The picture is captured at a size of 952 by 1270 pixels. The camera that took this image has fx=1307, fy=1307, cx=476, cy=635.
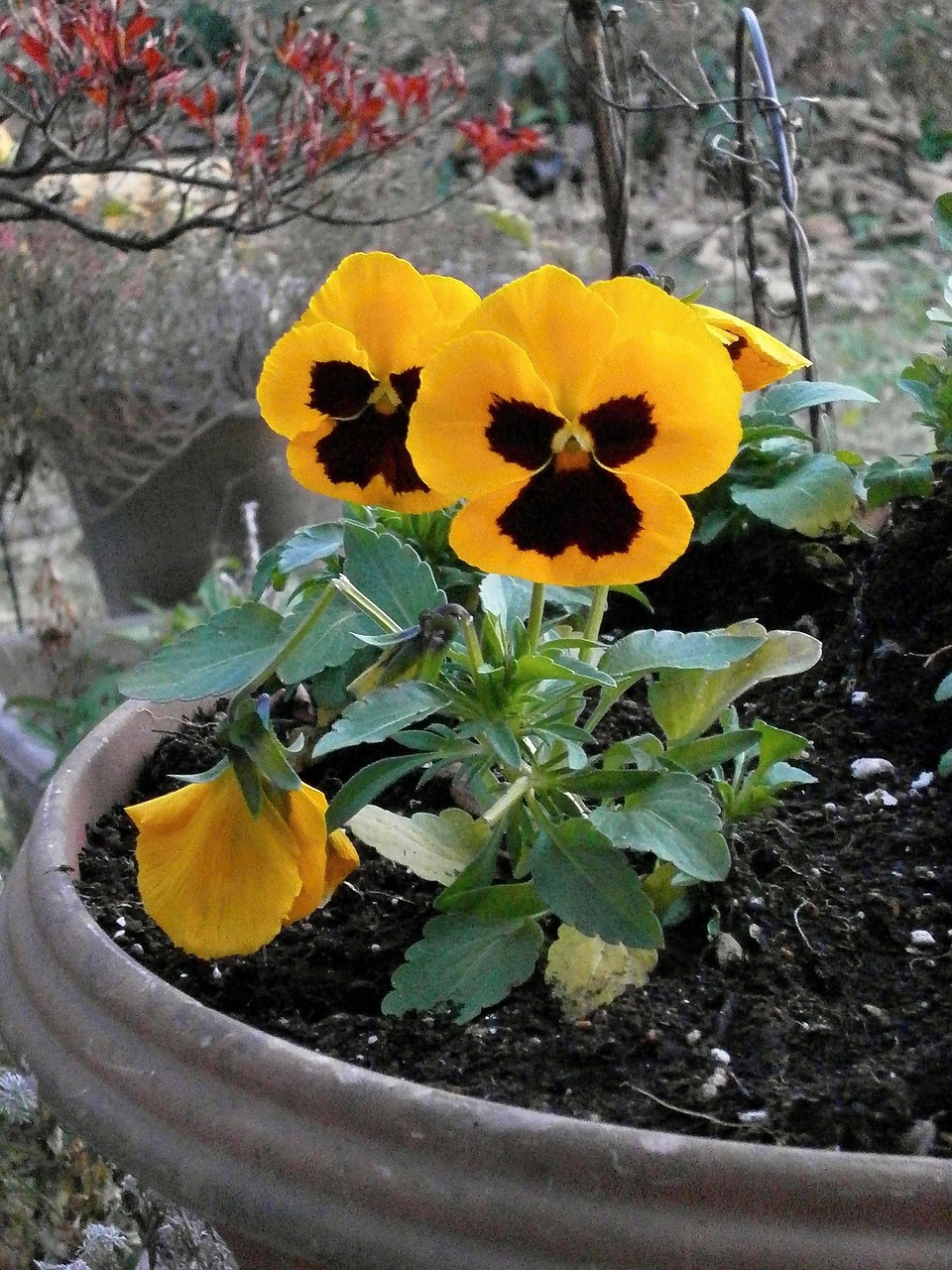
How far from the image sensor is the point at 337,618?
82 centimetres

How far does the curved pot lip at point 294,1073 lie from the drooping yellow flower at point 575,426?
23 centimetres

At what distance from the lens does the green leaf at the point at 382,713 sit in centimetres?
64

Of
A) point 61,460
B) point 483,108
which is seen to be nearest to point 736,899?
point 61,460

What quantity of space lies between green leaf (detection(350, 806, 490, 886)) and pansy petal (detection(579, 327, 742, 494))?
0.83ft

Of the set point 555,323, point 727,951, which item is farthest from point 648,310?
point 727,951

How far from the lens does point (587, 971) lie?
0.70 metres

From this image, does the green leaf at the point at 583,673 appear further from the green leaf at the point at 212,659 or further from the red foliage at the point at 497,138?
the red foliage at the point at 497,138

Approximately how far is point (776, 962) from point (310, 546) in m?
0.38

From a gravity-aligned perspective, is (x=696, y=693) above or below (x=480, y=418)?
below

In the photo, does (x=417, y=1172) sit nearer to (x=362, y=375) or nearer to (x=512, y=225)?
(x=362, y=375)

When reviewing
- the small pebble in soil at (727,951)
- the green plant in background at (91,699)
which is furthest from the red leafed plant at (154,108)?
the small pebble in soil at (727,951)

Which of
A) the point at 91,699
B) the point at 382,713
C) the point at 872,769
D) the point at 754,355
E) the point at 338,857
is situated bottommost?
the point at 91,699

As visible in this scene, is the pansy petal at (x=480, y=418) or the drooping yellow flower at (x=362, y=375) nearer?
the pansy petal at (x=480, y=418)

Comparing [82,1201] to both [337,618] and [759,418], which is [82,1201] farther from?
[759,418]
